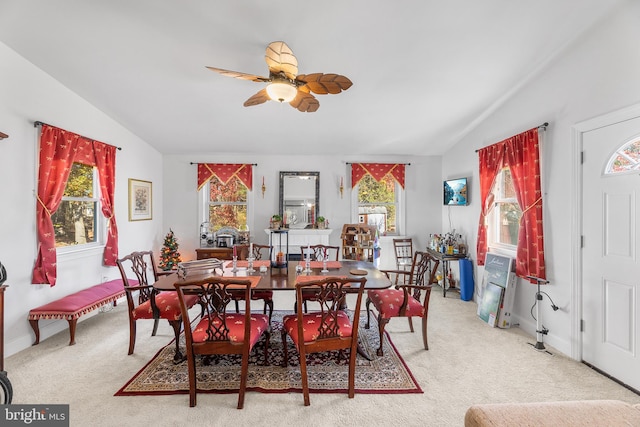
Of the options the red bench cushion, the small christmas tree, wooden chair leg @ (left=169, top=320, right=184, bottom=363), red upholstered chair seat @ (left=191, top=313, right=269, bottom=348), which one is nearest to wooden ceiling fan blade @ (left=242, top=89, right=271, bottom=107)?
red upholstered chair seat @ (left=191, top=313, right=269, bottom=348)

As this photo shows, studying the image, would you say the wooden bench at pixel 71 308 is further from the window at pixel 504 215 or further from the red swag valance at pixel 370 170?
the window at pixel 504 215

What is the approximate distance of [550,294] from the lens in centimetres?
310

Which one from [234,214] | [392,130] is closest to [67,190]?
[234,214]

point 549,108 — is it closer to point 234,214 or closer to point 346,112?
point 346,112

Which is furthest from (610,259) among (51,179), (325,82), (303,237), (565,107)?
(51,179)

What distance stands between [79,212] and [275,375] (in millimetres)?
3487

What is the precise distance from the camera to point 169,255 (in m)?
5.10

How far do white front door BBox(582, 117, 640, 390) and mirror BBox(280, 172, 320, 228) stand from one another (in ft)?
13.1

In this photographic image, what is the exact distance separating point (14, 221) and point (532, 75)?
568 centimetres

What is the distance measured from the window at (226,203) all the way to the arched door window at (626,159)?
5.20 meters

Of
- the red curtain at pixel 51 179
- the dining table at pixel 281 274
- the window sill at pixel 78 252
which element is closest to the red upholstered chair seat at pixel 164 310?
the dining table at pixel 281 274

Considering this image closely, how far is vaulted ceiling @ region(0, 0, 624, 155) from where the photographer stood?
2.35 m

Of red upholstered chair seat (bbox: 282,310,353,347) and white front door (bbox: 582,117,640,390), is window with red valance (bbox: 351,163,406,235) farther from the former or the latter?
red upholstered chair seat (bbox: 282,310,353,347)

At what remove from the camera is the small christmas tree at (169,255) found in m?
5.05
